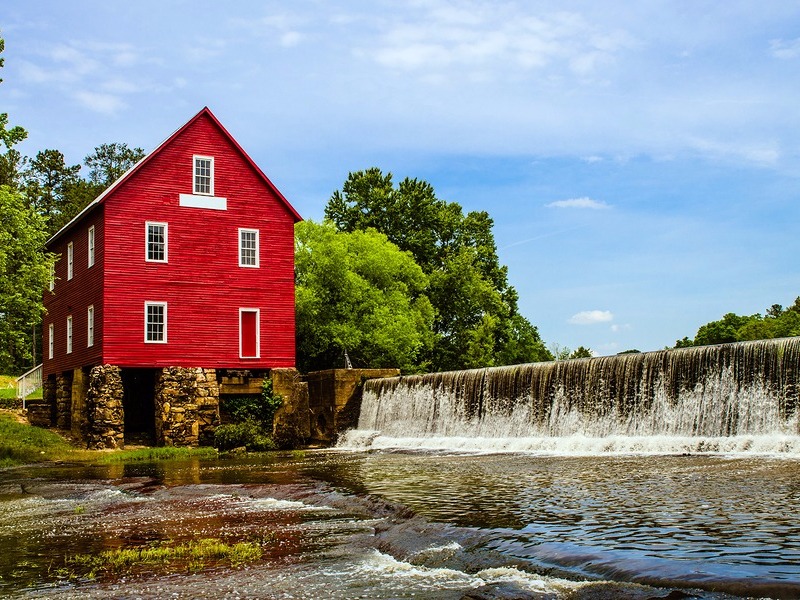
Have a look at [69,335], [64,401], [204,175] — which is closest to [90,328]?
[69,335]

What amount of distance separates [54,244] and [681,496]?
3587cm

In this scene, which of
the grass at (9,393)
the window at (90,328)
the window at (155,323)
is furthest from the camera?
the grass at (9,393)

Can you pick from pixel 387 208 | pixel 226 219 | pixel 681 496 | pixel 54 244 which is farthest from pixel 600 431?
pixel 387 208

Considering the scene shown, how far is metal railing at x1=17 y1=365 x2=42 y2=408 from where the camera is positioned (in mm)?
44031

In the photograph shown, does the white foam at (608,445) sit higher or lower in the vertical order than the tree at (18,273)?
lower

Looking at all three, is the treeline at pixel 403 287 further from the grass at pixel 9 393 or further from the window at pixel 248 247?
the grass at pixel 9 393

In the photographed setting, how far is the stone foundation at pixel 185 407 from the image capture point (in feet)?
108

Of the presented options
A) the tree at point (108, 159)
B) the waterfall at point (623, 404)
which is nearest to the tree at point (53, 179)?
the tree at point (108, 159)

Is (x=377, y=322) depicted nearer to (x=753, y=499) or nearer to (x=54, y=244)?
(x=54, y=244)

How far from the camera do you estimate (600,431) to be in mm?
22859

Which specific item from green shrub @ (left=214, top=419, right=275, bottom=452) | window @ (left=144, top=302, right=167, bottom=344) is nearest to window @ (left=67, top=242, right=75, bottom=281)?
window @ (left=144, top=302, right=167, bottom=344)

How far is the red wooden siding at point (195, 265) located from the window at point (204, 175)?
0.20 metres

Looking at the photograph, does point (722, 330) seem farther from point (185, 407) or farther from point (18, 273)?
point (18, 273)

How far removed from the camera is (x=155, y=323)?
3378 centimetres
